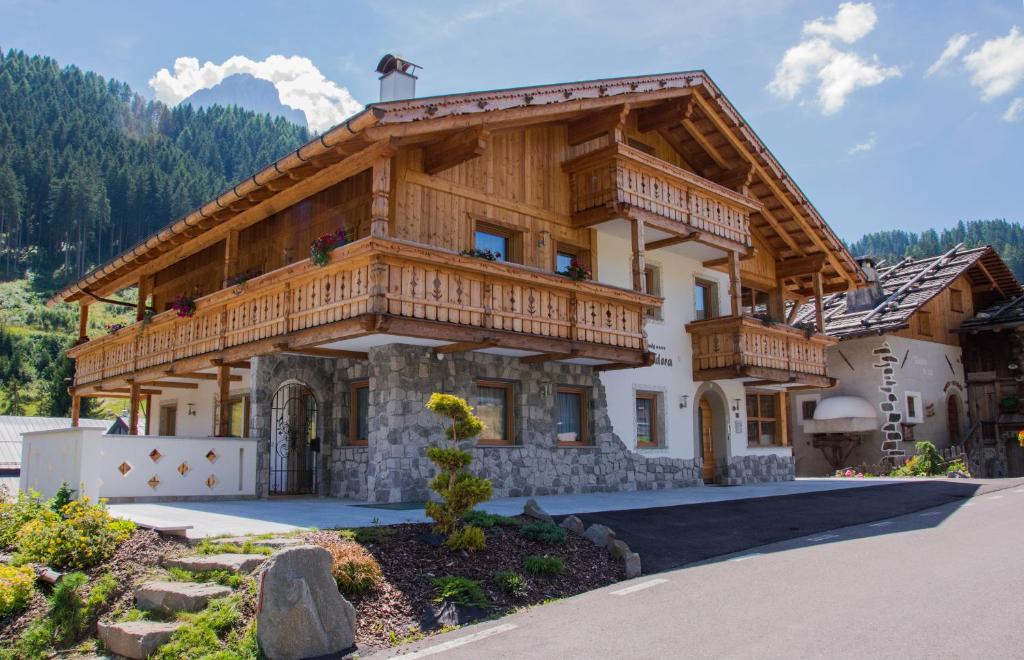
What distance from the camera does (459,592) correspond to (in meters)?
7.62

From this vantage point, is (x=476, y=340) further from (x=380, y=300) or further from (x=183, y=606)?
(x=183, y=606)

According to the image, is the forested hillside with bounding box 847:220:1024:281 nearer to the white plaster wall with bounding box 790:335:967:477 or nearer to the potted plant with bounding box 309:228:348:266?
the white plaster wall with bounding box 790:335:967:477

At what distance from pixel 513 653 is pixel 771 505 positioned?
987cm

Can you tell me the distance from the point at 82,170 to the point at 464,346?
86.6 meters

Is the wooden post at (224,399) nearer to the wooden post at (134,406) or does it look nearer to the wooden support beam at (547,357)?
the wooden post at (134,406)

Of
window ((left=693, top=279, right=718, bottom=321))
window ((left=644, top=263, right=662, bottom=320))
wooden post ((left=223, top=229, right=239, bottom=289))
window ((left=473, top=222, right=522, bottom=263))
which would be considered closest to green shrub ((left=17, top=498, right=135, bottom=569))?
wooden post ((left=223, top=229, right=239, bottom=289))

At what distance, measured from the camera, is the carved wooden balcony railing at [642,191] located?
55.0ft

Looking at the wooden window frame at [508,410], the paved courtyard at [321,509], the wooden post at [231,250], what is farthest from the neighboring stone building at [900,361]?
the wooden post at [231,250]

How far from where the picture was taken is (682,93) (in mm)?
18703

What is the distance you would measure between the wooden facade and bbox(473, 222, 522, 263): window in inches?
2.6

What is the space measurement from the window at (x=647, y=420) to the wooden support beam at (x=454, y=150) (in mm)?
7509

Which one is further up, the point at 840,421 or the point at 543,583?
the point at 840,421

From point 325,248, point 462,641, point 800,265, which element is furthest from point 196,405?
point 800,265

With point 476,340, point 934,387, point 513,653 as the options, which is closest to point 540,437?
point 476,340
